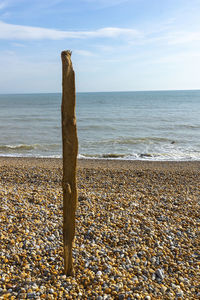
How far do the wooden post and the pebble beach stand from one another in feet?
1.57

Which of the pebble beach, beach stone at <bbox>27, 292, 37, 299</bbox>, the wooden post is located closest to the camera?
the wooden post

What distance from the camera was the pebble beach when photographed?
4195 mm

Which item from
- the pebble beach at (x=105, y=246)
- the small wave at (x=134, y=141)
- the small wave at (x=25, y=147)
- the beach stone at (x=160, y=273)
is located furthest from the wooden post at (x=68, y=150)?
the small wave at (x=134, y=141)

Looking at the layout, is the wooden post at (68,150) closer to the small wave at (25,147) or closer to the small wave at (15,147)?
the small wave at (25,147)

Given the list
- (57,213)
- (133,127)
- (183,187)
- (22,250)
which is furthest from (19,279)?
(133,127)

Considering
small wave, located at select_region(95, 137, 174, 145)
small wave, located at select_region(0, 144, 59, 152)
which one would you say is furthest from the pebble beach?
small wave, located at select_region(95, 137, 174, 145)

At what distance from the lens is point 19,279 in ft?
13.7

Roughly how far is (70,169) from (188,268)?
300cm

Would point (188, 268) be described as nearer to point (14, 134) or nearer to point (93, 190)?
point (93, 190)

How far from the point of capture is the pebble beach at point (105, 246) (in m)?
4.20

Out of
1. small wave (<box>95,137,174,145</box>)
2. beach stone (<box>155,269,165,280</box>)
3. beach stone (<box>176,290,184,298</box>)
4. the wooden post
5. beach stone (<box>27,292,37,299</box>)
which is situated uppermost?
the wooden post

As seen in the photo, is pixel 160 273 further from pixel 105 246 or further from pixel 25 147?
pixel 25 147

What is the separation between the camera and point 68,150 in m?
3.88

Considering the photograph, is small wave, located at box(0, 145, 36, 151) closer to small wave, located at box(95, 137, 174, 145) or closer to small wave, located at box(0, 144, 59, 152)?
small wave, located at box(0, 144, 59, 152)
